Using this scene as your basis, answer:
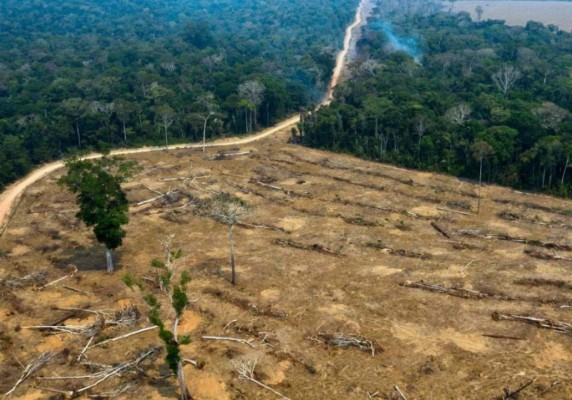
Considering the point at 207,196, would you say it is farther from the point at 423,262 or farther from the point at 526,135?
the point at 526,135

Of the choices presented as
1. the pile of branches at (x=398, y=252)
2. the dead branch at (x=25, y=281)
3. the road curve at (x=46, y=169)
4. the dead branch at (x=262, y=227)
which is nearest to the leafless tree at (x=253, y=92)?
the road curve at (x=46, y=169)

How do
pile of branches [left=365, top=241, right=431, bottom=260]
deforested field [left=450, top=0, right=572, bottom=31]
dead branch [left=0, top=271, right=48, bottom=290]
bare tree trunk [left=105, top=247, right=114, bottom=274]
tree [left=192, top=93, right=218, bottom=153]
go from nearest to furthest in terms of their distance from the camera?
1. dead branch [left=0, top=271, right=48, bottom=290]
2. bare tree trunk [left=105, top=247, right=114, bottom=274]
3. pile of branches [left=365, top=241, right=431, bottom=260]
4. tree [left=192, top=93, right=218, bottom=153]
5. deforested field [left=450, top=0, right=572, bottom=31]

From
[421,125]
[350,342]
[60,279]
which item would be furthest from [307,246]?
[421,125]

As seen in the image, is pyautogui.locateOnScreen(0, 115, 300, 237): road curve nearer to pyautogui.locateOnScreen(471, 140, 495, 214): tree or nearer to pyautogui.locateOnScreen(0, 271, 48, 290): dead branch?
pyautogui.locateOnScreen(0, 271, 48, 290): dead branch

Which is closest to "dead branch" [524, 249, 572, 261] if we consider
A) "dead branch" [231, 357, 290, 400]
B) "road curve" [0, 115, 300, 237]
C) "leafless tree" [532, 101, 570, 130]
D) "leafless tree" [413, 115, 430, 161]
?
"dead branch" [231, 357, 290, 400]

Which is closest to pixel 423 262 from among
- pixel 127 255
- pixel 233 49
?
pixel 127 255

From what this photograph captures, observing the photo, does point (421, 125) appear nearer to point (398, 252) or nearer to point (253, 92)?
point (398, 252)

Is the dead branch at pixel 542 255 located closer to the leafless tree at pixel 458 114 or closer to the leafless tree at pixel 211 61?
the leafless tree at pixel 458 114
